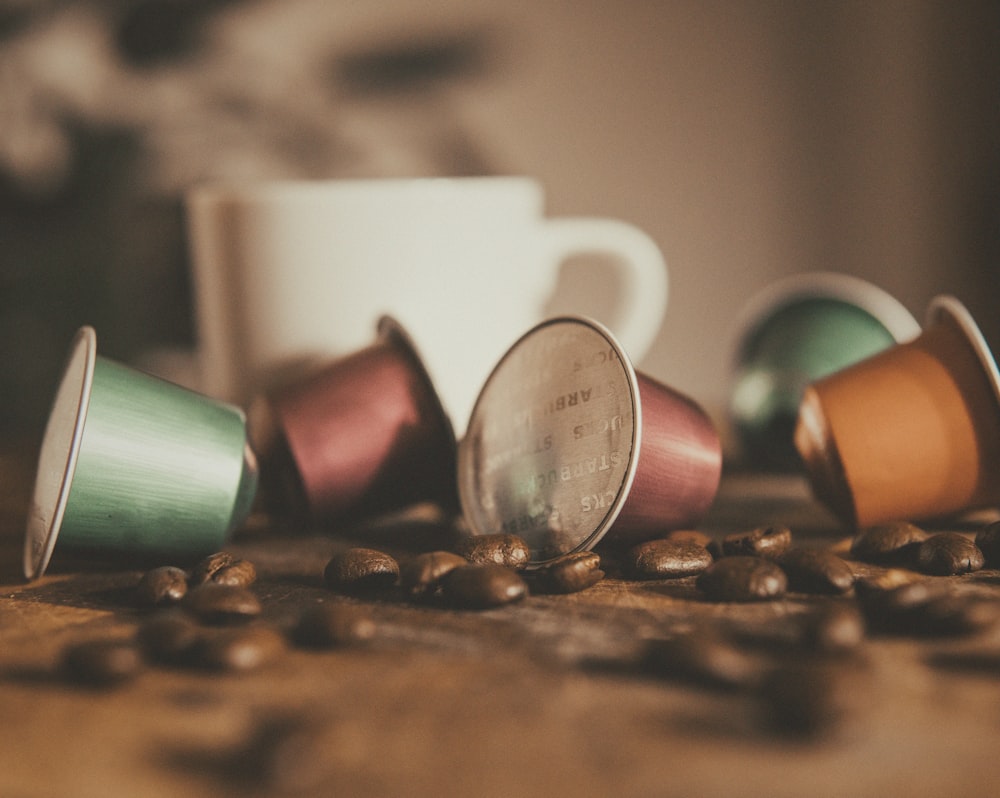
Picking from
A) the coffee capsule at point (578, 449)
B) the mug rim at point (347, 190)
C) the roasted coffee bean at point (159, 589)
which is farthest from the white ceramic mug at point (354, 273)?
the roasted coffee bean at point (159, 589)

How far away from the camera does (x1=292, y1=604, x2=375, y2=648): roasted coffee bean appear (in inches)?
28.6

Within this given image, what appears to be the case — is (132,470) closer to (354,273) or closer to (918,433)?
(354,273)

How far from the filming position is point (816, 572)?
84cm

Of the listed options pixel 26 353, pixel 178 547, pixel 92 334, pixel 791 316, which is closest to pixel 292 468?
pixel 178 547

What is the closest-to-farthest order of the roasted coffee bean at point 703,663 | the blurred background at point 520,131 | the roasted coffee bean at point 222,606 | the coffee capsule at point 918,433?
the roasted coffee bean at point 703,663, the roasted coffee bean at point 222,606, the coffee capsule at point 918,433, the blurred background at point 520,131

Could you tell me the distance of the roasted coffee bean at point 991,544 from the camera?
2.99 feet

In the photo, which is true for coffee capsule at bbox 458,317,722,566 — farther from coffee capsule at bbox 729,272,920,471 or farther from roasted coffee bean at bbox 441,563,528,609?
coffee capsule at bbox 729,272,920,471

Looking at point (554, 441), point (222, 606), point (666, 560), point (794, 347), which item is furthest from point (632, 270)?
point (222, 606)

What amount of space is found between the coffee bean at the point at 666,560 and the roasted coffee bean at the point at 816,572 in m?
0.08

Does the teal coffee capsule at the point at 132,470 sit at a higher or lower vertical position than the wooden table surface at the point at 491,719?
higher

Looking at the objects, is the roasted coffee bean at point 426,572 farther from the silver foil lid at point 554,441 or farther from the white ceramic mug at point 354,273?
the white ceramic mug at point 354,273

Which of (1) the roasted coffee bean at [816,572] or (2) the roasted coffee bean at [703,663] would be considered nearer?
(2) the roasted coffee bean at [703,663]

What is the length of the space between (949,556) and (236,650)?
24.6 inches

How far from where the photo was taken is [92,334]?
0.93 metres
